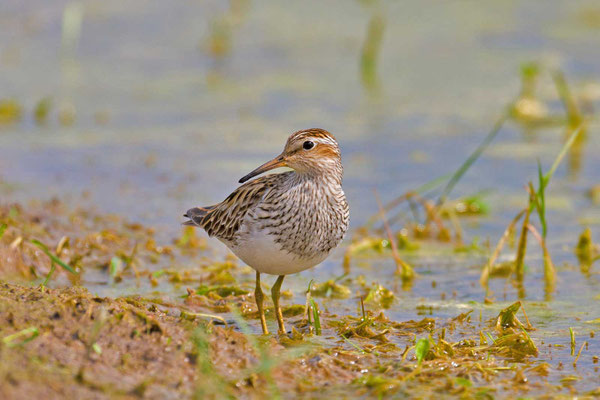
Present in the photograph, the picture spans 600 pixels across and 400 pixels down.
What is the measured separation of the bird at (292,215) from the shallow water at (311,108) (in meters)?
1.10

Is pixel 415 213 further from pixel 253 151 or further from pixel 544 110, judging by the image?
pixel 544 110

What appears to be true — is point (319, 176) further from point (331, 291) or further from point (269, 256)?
point (331, 291)

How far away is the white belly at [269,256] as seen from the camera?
6.30 meters

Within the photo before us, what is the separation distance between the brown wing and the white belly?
221 mm

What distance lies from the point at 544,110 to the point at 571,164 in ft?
5.96

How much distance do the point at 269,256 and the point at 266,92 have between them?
8.54m

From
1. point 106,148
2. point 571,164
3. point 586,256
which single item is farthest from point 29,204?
point 571,164

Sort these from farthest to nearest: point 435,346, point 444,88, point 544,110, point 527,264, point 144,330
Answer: point 444,88, point 544,110, point 527,264, point 435,346, point 144,330

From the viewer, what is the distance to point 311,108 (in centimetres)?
1382

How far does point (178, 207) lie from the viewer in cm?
1049

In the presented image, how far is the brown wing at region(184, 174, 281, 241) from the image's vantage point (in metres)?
6.66

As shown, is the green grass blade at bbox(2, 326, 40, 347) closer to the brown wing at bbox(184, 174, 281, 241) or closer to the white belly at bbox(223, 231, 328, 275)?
the white belly at bbox(223, 231, 328, 275)

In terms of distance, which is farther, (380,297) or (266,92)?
(266,92)

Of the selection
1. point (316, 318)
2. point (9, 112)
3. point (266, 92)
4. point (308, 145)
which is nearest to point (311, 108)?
point (266, 92)
